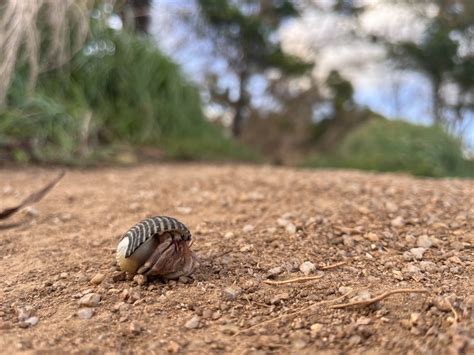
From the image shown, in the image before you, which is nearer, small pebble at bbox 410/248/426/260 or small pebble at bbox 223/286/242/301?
small pebble at bbox 223/286/242/301

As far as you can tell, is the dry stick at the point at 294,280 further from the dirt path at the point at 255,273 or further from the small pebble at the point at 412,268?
the small pebble at the point at 412,268

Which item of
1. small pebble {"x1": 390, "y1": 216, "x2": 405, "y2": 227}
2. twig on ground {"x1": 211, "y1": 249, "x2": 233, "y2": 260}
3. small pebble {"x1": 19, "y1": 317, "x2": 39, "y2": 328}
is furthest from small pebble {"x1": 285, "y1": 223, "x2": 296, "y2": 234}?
small pebble {"x1": 19, "y1": 317, "x2": 39, "y2": 328}

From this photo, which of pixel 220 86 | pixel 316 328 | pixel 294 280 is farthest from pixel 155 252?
pixel 220 86

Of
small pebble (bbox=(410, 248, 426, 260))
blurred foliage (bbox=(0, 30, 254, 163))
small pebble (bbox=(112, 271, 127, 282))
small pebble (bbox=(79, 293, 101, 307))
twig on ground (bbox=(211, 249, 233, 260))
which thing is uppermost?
blurred foliage (bbox=(0, 30, 254, 163))

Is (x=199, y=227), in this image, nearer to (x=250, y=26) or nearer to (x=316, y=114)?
→ (x=250, y=26)

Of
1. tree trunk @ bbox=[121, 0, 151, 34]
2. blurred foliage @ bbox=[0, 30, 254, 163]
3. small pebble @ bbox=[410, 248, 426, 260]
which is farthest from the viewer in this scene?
tree trunk @ bbox=[121, 0, 151, 34]

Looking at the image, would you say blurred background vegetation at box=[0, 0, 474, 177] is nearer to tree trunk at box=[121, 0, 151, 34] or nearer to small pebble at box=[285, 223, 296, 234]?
tree trunk at box=[121, 0, 151, 34]
